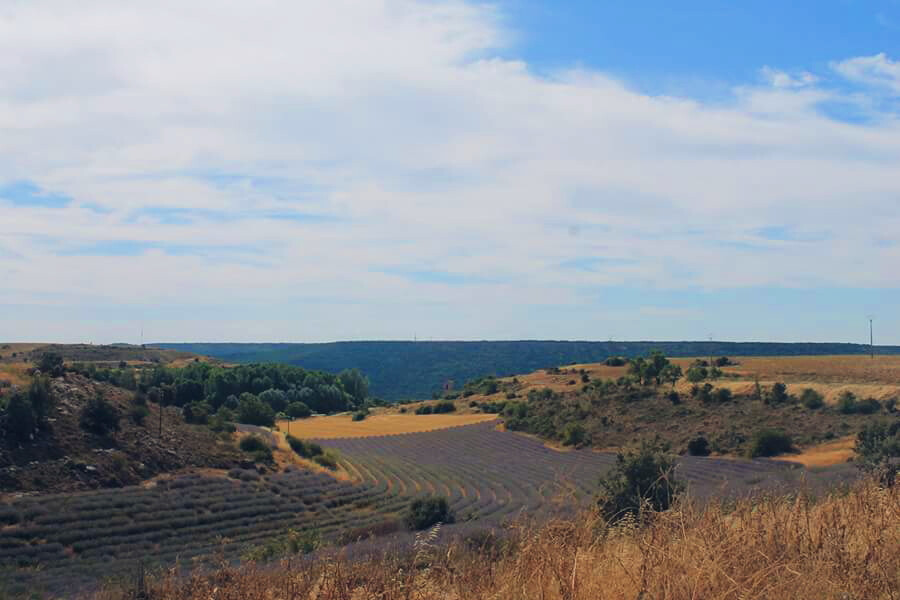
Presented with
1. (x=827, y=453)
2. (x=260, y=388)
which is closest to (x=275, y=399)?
(x=260, y=388)

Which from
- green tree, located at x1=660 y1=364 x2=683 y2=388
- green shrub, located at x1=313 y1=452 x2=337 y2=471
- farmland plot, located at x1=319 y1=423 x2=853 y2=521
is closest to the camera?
farmland plot, located at x1=319 y1=423 x2=853 y2=521

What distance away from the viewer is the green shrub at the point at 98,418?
3747 cm

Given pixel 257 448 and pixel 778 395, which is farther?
pixel 778 395

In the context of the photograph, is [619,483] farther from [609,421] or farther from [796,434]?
[609,421]

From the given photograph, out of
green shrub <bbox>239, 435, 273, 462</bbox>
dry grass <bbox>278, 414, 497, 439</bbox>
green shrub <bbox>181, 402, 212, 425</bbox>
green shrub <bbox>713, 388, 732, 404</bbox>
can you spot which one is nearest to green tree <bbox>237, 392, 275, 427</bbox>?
dry grass <bbox>278, 414, 497, 439</bbox>

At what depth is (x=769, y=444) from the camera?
44062 millimetres

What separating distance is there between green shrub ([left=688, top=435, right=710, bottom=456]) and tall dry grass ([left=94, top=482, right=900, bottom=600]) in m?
43.4

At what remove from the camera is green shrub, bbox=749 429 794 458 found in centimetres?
4375

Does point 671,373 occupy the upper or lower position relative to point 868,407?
upper

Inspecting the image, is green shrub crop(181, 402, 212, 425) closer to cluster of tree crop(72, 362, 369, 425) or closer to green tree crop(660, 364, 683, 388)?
cluster of tree crop(72, 362, 369, 425)

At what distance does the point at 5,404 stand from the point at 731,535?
37.0m

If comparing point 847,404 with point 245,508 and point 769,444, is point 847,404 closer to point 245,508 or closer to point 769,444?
point 769,444

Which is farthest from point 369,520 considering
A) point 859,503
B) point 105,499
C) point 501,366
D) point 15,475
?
point 501,366

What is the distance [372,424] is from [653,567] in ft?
260
